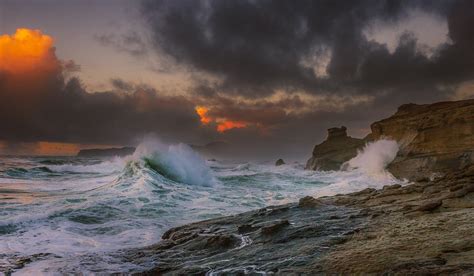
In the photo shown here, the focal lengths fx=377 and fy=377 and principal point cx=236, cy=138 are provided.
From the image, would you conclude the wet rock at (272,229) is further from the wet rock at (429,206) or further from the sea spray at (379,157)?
the sea spray at (379,157)

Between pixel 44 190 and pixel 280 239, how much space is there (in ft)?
52.3

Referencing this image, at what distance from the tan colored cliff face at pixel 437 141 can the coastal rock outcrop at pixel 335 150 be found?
47.9 ft

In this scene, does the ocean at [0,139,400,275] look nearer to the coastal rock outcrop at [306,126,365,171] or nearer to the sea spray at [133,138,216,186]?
the sea spray at [133,138,216,186]

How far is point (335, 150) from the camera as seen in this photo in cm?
4728

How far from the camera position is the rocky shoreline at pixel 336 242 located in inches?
174

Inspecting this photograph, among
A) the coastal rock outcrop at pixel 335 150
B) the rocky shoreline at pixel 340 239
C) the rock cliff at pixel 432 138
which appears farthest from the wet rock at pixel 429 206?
the coastal rock outcrop at pixel 335 150

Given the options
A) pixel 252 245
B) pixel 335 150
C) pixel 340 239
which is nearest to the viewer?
pixel 340 239

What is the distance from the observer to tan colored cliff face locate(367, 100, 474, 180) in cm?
2397

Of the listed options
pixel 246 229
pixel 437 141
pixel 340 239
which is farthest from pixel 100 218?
pixel 437 141

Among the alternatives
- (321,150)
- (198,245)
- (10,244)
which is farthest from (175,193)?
(321,150)

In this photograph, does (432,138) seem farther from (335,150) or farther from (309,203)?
(335,150)

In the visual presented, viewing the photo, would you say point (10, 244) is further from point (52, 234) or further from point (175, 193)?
point (175, 193)

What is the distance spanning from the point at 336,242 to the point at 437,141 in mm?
23382

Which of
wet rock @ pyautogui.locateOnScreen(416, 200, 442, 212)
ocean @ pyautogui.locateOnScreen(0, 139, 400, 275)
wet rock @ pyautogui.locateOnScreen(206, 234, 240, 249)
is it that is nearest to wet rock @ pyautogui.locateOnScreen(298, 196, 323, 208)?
wet rock @ pyautogui.locateOnScreen(416, 200, 442, 212)
